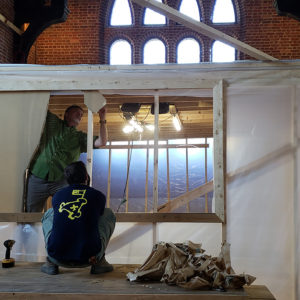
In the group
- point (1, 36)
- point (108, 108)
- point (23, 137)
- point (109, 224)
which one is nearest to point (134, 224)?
point (109, 224)

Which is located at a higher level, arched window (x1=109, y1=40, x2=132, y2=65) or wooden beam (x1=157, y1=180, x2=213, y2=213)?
arched window (x1=109, y1=40, x2=132, y2=65)

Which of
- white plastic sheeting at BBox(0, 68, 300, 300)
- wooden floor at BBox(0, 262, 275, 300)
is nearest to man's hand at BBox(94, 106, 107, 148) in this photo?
white plastic sheeting at BBox(0, 68, 300, 300)

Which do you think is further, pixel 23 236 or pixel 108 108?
pixel 108 108

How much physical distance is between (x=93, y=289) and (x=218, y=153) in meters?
2.37

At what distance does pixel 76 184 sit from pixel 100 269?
76 cm

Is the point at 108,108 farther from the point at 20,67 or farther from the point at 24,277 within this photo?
the point at 24,277

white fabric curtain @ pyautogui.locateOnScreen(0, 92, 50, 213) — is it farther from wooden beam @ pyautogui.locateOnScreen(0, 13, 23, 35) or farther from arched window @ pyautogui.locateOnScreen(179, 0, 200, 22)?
arched window @ pyautogui.locateOnScreen(179, 0, 200, 22)

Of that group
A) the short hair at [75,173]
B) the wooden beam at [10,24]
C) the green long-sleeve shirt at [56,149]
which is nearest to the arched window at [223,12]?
the wooden beam at [10,24]

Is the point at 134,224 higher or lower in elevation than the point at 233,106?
lower

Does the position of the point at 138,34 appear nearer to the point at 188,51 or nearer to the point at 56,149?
the point at 188,51

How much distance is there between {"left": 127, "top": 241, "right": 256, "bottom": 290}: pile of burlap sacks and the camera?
315 cm

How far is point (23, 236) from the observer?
197 inches

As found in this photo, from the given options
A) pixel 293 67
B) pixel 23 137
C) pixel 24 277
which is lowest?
pixel 24 277

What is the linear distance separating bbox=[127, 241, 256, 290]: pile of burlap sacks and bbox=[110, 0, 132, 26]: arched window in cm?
1010
